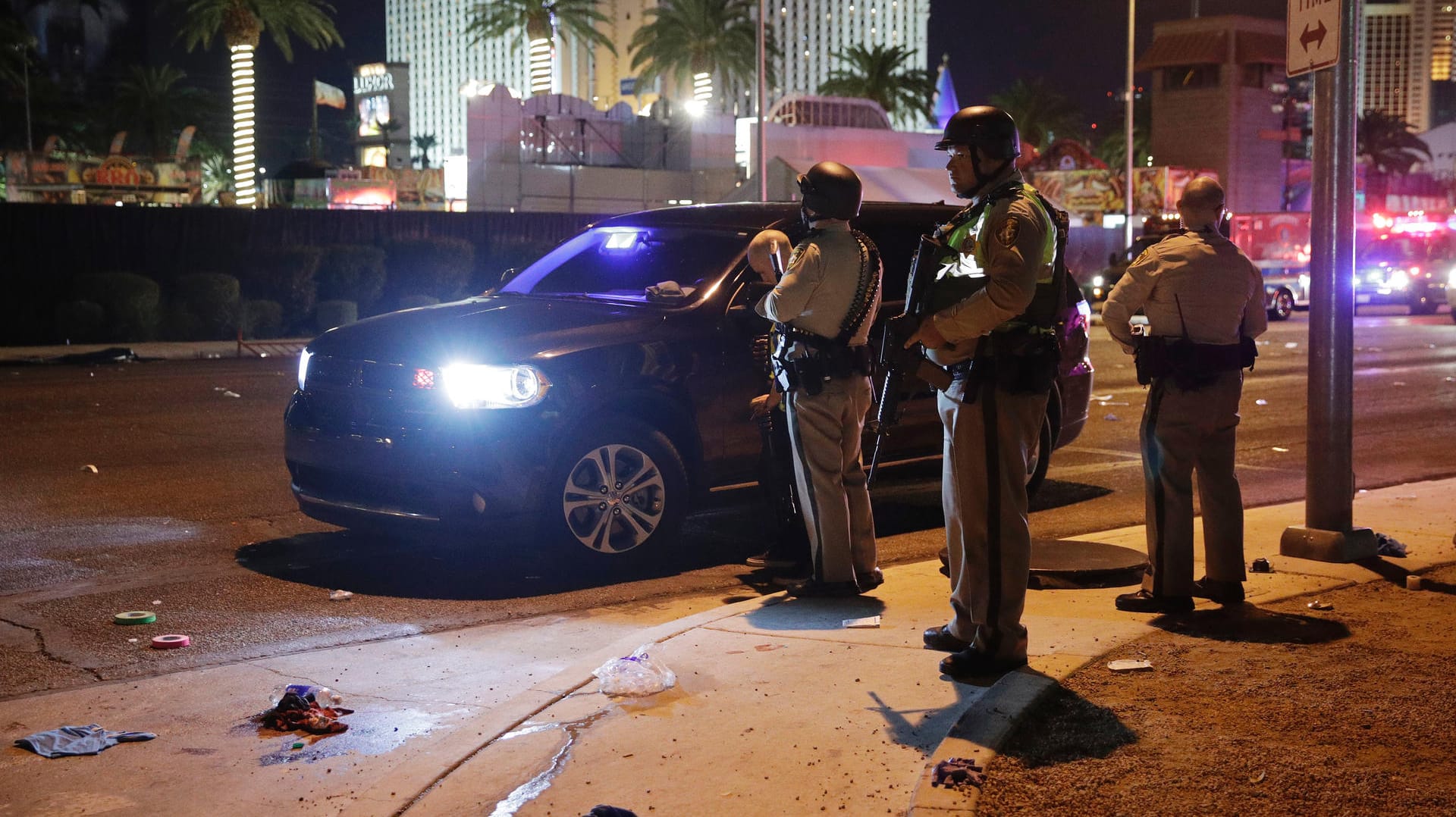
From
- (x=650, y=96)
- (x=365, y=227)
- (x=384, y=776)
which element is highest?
(x=650, y=96)

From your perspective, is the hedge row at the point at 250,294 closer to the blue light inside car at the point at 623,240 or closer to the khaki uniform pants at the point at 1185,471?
the blue light inside car at the point at 623,240

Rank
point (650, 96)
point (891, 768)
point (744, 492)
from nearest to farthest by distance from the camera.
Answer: point (891, 768) < point (744, 492) < point (650, 96)

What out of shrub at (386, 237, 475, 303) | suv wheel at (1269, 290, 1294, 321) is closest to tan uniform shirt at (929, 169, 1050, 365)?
shrub at (386, 237, 475, 303)

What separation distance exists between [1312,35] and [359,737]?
5.51m

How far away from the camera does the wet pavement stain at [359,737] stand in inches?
187

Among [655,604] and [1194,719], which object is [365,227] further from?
[1194,719]

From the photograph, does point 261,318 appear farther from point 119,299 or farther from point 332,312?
point 119,299

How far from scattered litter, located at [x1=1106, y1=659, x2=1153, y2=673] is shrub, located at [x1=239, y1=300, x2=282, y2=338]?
25374 millimetres

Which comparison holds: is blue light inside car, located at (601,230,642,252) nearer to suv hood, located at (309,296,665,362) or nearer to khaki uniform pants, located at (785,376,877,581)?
suv hood, located at (309,296,665,362)

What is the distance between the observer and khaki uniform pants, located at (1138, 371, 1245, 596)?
6.13 meters

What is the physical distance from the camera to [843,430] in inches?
254

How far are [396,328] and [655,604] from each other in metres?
1.99

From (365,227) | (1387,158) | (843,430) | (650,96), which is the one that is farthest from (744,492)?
(1387,158)

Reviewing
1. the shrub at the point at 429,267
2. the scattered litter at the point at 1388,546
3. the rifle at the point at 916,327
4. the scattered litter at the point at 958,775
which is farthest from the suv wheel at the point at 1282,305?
the scattered litter at the point at 958,775
